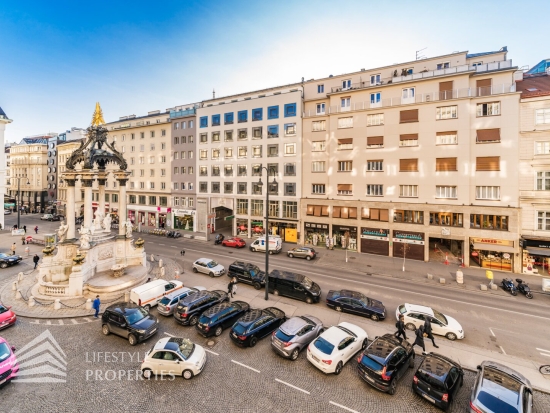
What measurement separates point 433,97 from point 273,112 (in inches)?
788

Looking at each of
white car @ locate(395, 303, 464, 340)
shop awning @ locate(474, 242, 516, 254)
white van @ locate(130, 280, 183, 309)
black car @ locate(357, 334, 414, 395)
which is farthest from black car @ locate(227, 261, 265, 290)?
shop awning @ locate(474, 242, 516, 254)

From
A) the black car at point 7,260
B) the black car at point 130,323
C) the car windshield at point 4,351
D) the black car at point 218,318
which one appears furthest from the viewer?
the black car at point 7,260

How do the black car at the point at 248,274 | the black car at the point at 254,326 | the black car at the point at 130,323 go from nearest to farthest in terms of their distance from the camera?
the black car at the point at 254,326 < the black car at the point at 130,323 < the black car at the point at 248,274

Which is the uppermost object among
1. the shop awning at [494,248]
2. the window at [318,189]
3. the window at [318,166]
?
the window at [318,166]

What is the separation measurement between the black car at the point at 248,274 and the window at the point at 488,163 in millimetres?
24825

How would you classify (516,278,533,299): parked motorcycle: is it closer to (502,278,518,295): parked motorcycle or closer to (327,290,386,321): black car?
(502,278,518,295): parked motorcycle

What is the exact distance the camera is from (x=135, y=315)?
13203 millimetres

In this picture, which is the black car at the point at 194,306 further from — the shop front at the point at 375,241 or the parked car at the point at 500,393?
the shop front at the point at 375,241

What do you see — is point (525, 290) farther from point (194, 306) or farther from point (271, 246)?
point (194, 306)

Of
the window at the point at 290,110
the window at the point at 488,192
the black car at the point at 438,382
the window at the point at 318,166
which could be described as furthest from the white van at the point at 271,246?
the window at the point at 488,192

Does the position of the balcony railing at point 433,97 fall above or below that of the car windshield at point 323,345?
above

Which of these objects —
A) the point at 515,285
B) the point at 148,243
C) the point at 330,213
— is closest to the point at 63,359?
the point at 148,243

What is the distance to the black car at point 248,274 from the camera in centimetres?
2000

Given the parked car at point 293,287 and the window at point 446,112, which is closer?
the parked car at point 293,287
